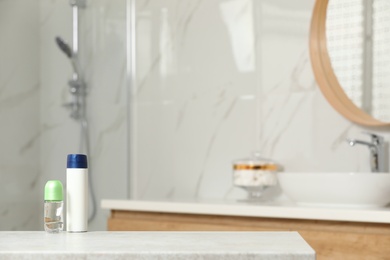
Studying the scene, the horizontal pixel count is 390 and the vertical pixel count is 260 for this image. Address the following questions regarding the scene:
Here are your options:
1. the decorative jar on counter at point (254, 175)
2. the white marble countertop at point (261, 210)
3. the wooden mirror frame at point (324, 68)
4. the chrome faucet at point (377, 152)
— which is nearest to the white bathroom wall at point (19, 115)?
A: the white marble countertop at point (261, 210)

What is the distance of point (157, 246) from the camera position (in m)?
1.21

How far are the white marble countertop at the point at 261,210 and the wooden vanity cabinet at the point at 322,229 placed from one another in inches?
1.0

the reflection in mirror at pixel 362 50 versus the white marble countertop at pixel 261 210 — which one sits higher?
the reflection in mirror at pixel 362 50

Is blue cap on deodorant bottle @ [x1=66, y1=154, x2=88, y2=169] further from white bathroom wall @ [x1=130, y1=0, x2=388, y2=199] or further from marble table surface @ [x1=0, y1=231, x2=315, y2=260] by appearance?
white bathroom wall @ [x1=130, y1=0, x2=388, y2=199]

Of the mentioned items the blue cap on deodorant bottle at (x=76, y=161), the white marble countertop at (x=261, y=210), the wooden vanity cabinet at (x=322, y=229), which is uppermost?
the blue cap on deodorant bottle at (x=76, y=161)

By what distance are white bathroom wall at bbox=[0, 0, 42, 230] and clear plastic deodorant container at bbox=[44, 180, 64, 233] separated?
1.76 meters

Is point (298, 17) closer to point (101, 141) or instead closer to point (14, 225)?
point (101, 141)

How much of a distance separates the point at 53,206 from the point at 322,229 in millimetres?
992

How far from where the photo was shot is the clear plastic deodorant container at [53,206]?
144cm

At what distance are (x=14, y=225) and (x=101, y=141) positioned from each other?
53cm

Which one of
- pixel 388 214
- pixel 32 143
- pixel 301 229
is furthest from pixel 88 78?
pixel 388 214

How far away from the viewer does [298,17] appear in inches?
109

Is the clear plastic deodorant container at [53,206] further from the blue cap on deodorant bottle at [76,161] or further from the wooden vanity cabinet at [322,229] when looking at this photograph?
the wooden vanity cabinet at [322,229]

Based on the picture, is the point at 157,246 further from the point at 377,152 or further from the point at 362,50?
the point at 362,50
